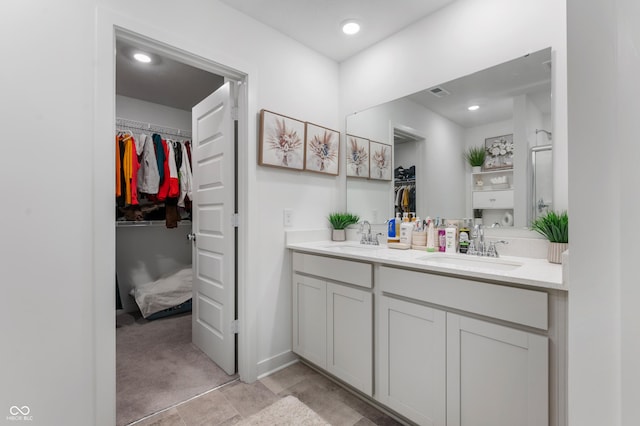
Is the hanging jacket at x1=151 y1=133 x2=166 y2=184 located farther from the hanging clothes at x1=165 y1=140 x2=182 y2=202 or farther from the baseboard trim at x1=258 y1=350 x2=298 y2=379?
the baseboard trim at x1=258 y1=350 x2=298 y2=379

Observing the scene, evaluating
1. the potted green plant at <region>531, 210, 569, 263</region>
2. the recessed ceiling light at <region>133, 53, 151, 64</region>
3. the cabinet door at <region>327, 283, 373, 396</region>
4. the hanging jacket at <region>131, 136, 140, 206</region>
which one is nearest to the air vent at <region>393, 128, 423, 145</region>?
the potted green plant at <region>531, 210, 569, 263</region>

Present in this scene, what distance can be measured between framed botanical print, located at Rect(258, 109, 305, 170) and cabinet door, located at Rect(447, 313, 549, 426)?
58.1 inches

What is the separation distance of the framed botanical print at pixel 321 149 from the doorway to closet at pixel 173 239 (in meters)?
0.60

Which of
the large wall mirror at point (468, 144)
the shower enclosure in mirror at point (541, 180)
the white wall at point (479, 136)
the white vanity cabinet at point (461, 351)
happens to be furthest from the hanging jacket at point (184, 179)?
the shower enclosure in mirror at point (541, 180)

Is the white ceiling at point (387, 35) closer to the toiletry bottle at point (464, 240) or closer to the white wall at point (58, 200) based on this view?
the white wall at point (58, 200)

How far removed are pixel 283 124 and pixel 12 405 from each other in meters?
2.03

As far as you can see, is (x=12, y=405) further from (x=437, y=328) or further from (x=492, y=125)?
(x=492, y=125)

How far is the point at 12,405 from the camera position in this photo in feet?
4.07

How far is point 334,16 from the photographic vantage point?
6.69ft

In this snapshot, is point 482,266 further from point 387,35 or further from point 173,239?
point 173,239

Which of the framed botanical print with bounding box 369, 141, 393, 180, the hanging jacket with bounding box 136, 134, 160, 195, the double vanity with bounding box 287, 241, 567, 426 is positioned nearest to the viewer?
the double vanity with bounding box 287, 241, 567, 426

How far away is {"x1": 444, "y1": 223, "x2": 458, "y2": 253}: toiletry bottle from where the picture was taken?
1.83m

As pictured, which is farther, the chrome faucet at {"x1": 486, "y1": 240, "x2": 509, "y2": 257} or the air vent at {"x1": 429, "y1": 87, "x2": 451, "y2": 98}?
the air vent at {"x1": 429, "y1": 87, "x2": 451, "y2": 98}

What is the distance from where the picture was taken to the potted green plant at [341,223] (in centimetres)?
248
